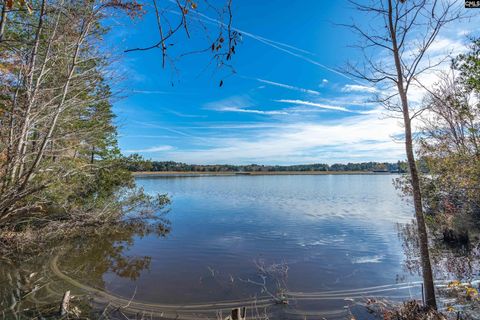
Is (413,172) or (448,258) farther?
(448,258)

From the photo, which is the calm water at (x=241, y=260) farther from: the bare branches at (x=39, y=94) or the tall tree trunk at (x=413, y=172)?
the bare branches at (x=39, y=94)

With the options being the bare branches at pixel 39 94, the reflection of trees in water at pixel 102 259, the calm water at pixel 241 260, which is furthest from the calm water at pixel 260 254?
the bare branches at pixel 39 94

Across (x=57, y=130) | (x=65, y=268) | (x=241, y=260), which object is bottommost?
(x=241, y=260)

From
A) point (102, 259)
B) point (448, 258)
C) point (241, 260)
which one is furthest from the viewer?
point (241, 260)

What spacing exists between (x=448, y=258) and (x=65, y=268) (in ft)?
52.3

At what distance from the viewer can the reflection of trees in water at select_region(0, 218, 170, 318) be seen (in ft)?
23.5

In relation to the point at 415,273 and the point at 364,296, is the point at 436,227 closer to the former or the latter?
the point at 415,273

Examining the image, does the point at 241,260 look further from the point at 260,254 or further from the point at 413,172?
the point at 413,172

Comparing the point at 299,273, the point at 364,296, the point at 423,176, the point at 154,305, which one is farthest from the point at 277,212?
the point at 154,305

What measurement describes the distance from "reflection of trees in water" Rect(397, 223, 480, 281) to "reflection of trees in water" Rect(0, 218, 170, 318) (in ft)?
37.7

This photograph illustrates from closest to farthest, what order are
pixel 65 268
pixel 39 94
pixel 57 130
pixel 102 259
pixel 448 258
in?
pixel 39 94 → pixel 57 130 → pixel 65 268 → pixel 448 258 → pixel 102 259

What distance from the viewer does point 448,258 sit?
11.8m

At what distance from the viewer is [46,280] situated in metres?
8.88

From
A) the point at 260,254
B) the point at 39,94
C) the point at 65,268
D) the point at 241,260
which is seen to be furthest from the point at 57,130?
the point at 260,254
